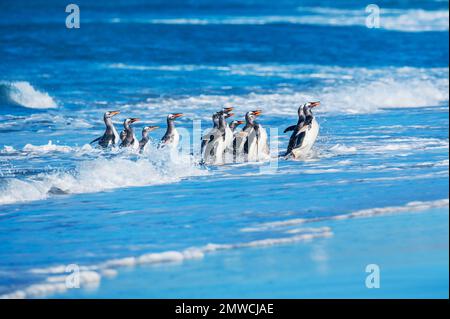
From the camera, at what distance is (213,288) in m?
7.29

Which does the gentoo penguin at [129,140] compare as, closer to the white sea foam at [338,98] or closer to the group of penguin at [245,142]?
the group of penguin at [245,142]

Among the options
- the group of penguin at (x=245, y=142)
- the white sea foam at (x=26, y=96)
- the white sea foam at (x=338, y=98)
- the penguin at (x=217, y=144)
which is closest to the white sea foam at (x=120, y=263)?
the penguin at (x=217, y=144)

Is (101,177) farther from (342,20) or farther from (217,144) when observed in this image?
(342,20)

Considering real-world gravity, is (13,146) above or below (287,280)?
above

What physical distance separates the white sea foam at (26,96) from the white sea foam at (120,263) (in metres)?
15.0

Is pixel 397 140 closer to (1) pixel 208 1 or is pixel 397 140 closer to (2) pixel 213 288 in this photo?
(2) pixel 213 288

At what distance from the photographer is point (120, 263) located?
789 centimetres

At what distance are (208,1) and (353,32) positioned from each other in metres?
36.4

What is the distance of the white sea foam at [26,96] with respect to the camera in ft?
75.7

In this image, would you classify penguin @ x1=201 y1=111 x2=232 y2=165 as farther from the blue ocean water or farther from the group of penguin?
the blue ocean water

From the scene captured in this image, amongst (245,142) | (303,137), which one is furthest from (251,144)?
(303,137)

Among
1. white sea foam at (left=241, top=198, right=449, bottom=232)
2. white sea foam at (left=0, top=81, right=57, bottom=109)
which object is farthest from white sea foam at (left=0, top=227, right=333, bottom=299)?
white sea foam at (left=0, top=81, right=57, bottom=109)

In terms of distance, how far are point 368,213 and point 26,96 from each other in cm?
1550
